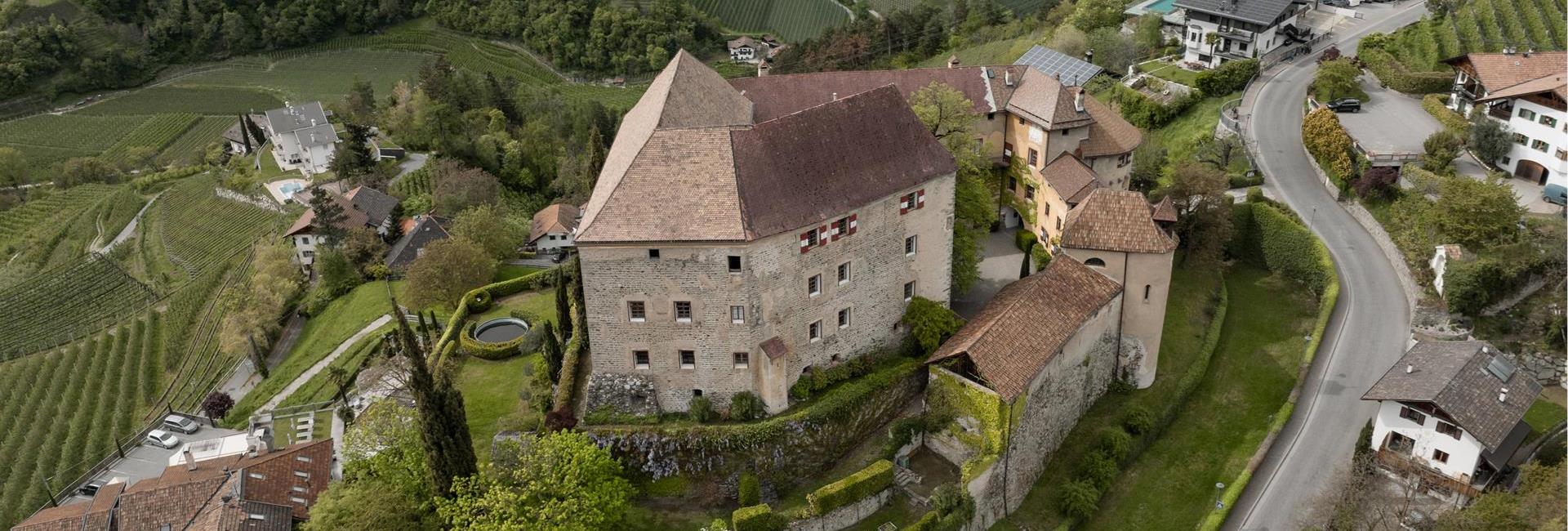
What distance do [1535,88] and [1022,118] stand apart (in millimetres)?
31834

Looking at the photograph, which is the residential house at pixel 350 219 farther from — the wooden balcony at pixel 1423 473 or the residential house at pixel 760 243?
the wooden balcony at pixel 1423 473

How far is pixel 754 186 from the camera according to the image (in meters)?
47.1

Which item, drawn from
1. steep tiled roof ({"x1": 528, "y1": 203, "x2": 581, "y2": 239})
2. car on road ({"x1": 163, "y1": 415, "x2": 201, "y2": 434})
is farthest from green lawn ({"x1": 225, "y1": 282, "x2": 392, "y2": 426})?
steep tiled roof ({"x1": 528, "y1": 203, "x2": 581, "y2": 239})

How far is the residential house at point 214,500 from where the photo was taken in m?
52.6

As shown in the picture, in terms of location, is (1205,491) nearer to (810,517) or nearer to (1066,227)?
(1066,227)

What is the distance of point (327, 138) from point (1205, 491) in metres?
94.7

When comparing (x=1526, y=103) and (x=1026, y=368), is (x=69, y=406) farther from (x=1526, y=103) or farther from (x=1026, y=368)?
(x=1526, y=103)

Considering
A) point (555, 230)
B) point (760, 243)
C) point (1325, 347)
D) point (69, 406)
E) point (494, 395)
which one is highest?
point (760, 243)

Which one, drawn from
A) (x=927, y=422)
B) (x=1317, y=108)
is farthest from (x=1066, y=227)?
(x=1317, y=108)

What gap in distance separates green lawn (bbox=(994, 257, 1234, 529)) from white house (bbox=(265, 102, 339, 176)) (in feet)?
281

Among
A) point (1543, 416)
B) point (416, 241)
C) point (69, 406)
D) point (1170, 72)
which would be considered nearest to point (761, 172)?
point (1543, 416)

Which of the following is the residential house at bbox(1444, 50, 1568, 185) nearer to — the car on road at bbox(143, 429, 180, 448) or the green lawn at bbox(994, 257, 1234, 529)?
the green lawn at bbox(994, 257, 1234, 529)

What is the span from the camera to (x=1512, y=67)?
241ft

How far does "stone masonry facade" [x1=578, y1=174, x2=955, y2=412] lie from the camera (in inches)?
1863
